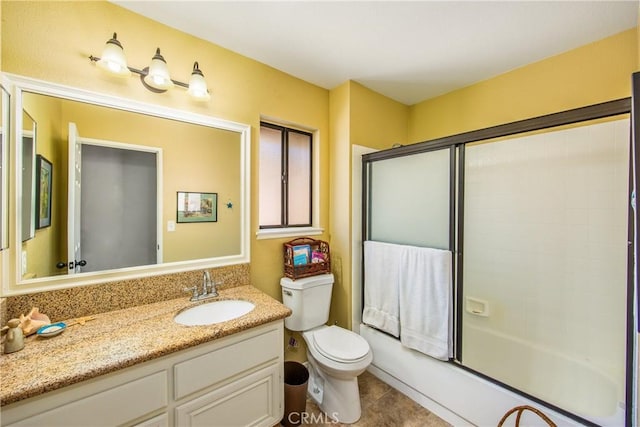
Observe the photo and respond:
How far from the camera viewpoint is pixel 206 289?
152 centimetres

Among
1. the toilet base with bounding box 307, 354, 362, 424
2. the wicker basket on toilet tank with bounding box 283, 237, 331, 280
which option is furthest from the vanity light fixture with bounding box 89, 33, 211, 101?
the toilet base with bounding box 307, 354, 362, 424

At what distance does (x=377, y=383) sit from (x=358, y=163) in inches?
69.9

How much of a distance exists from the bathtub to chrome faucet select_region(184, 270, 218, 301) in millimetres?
1381

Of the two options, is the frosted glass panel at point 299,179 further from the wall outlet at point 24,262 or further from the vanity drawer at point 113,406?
the wall outlet at point 24,262

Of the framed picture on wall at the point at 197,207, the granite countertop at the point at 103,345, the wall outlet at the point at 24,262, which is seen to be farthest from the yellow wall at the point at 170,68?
the wall outlet at the point at 24,262

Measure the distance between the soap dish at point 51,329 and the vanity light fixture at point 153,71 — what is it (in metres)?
1.23

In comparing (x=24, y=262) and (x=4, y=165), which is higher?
(x=4, y=165)

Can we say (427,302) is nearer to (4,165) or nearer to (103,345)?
(103,345)

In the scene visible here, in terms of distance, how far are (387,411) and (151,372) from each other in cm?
148

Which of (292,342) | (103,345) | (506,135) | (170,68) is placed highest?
(170,68)

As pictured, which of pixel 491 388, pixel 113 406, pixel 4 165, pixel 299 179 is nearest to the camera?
pixel 113 406

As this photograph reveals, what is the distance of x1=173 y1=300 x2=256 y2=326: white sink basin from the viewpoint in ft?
4.51

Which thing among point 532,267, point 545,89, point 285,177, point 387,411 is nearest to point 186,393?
point 387,411

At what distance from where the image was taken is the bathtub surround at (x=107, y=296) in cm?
112
